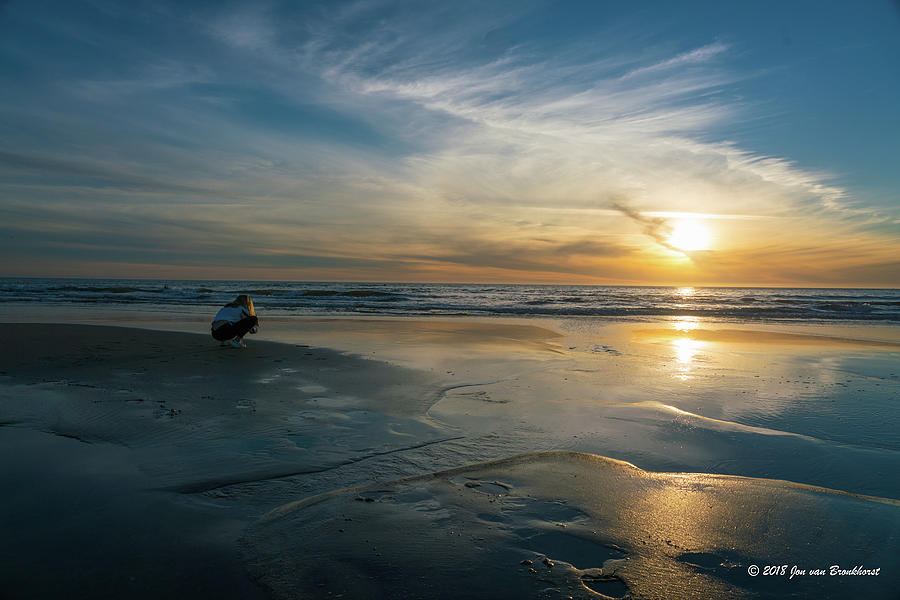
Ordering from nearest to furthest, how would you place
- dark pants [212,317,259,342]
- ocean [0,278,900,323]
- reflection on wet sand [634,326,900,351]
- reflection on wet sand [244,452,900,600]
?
reflection on wet sand [244,452,900,600]
dark pants [212,317,259,342]
reflection on wet sand [634,326,900,351]
ocean [0,278,900,323]

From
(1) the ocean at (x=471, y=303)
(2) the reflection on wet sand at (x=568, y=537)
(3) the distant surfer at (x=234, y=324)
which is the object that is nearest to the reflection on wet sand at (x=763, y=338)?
(1) the ocean at (x=471, y=303)

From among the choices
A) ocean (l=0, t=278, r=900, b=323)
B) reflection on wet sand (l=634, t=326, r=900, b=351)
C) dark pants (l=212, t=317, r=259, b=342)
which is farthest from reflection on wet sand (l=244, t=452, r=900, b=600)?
ocean (l=0, t=278, r=900, b=323)

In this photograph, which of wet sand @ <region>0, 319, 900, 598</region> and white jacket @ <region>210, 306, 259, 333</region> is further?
white jacket @ <region>210, 306, 259, 333</region>

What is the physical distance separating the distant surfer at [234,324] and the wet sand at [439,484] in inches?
111

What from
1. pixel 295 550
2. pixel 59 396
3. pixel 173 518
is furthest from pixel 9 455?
pixel 295 550

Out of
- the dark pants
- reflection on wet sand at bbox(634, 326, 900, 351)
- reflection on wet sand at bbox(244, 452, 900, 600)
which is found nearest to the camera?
reflection on wet sand at bbox(244, 452, 900, 600)

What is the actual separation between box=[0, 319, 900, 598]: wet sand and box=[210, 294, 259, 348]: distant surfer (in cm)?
282

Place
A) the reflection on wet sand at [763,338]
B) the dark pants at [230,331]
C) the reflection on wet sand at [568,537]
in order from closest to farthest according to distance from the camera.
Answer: the reflection on wet sand at [568,537]
the dark pants at [230,331]
the reflection on wet sand at [763,338]

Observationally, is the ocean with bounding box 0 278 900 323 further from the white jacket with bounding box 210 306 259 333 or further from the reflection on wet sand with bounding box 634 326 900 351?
the white jacket with bounding box 210 306 259 333

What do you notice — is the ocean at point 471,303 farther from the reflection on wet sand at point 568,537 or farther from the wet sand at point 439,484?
the reflection on wet sand at point 568,537

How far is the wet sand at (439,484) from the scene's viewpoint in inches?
92.9

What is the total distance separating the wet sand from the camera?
7.74 ft

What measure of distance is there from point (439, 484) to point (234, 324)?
838cm

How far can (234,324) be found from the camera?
34.1 feet
